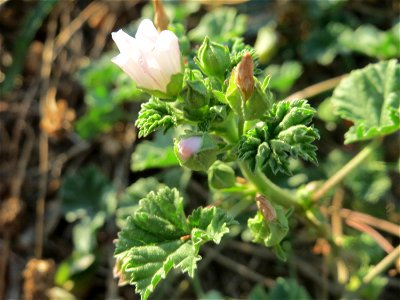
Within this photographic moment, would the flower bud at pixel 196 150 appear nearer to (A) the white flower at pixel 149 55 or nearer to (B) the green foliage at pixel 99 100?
(A) the white flower at pixel 149 55

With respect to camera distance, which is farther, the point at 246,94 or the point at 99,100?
the point at 99,100

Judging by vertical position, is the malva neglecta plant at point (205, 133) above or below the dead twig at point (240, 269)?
above

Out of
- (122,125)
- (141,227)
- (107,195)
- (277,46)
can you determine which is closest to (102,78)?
(122,125)

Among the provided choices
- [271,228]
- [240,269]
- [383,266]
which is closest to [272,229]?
[271,228]

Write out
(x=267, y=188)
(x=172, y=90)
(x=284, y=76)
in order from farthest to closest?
1. (x=284, y=76)
2. (x=267, y=188)
3. (x=172, y=90)

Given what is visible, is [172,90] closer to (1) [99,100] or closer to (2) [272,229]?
(2) [272,229]

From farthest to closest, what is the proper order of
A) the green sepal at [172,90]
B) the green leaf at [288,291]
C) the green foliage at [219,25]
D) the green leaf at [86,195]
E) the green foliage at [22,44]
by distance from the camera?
1. the green foliage at [22,44]
2. the green leaf at [86,195]
3. the green foliage at [219,25]
4. the green leaf at [288,291]
5. the green sepal at [172,90]

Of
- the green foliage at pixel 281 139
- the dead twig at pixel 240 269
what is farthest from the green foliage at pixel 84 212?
the green foliage at pixel 281 139

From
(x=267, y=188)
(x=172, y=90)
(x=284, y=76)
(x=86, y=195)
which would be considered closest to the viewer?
(x=172, y=90)
